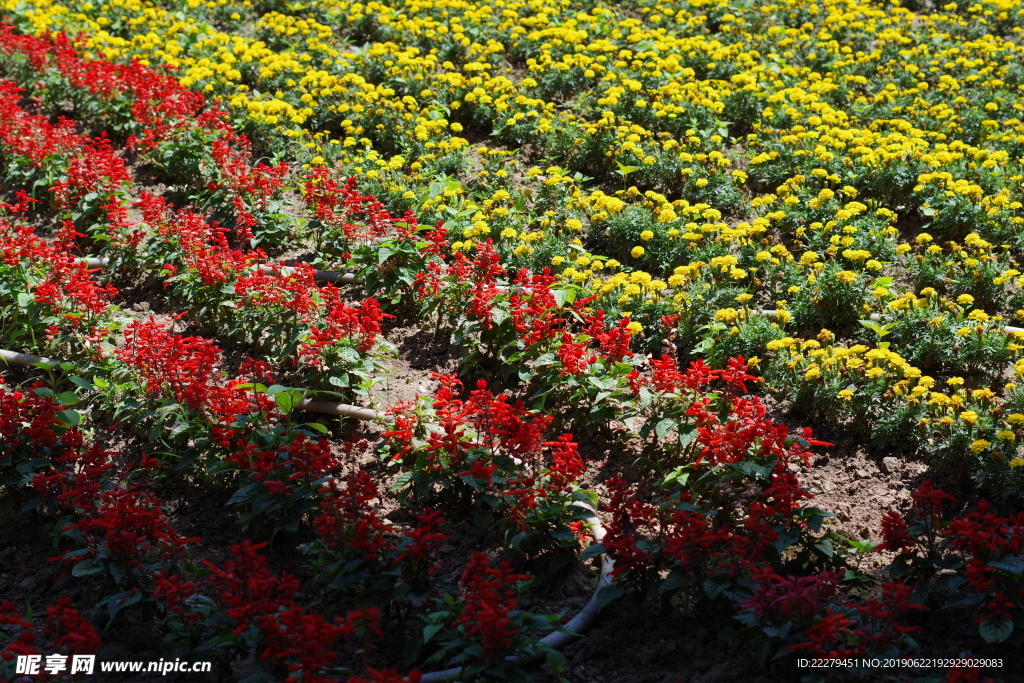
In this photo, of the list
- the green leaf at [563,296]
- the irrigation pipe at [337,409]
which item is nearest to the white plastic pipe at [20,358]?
the irrigation pipe at [337,409]

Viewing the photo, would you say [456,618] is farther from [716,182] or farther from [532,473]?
[716,182]

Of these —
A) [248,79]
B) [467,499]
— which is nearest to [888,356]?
[467,499]

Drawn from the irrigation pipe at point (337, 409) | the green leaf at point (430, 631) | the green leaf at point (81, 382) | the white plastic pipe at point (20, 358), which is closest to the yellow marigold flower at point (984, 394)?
the green leaf at point (430, 631)

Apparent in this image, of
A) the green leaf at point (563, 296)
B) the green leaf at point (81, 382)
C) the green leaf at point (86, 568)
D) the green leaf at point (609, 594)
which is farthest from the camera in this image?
the green leaf at point (563, 296)

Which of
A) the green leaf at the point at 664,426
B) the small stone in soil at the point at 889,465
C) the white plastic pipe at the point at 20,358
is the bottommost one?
the white plastic pipe at the point at 20,358

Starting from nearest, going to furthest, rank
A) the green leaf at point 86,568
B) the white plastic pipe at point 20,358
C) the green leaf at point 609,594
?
the green leaf at point 609,594
the green leaf at point 86,568
the white plastic pipe at point 20,358

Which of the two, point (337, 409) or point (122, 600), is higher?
point (337, 409)

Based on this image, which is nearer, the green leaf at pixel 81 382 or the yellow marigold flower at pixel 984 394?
the yellow marigold flower at pixel 984 394

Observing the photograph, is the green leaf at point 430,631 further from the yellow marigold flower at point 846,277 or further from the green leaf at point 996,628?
the yellow marigold flower at point 846,277

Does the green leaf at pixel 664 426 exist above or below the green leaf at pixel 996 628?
below

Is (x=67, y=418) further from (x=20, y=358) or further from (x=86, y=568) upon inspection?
(x=20, y=358)

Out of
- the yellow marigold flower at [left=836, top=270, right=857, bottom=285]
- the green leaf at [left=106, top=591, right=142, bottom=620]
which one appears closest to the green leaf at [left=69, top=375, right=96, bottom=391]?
the green leaf at [left=106, top=591, right=142, bottom=620]

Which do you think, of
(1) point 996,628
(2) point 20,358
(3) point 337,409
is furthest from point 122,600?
(1) point 996,628

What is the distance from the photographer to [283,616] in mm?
3389
